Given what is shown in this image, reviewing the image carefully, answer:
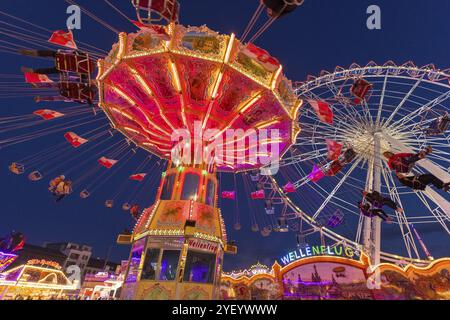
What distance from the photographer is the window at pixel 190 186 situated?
13.9 meters

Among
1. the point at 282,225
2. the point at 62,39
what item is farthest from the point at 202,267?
the point at 282,225

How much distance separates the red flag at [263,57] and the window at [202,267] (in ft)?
28.5

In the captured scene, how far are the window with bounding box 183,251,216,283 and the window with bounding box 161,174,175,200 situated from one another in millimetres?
3451

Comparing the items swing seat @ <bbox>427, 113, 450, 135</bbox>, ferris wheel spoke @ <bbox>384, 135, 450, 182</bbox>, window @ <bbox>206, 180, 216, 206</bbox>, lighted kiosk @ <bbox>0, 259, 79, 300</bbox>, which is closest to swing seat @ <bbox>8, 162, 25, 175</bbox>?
window @ <bbox>206, 180, 216, 206</bbox>

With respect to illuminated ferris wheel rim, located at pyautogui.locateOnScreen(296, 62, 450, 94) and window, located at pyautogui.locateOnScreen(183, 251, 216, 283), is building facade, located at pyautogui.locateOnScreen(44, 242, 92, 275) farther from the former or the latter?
illuminated ferris wheel rim, located at pyautogui.locateOnScreen(296, 62, 450, 94)

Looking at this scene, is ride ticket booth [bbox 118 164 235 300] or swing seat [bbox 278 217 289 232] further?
swing seat [bbox 278 217 289 232]

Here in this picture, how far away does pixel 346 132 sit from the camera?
Answer: 65.7ft

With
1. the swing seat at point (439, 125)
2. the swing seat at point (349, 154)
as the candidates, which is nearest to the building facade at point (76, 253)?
the swing seat at point (349, 154)

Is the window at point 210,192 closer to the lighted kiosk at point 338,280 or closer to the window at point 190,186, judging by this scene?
the window at point 190,186

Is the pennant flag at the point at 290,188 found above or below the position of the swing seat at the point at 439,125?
below

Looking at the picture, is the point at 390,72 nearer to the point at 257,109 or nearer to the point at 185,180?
the point at 257,109

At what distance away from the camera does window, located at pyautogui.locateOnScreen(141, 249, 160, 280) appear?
11.5 metres

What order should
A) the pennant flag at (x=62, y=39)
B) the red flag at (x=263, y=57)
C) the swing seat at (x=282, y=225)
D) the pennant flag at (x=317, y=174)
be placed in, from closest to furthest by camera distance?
the pennant flag at (x=62, y=39), the red flag at (x=263, y=57), the pennant flag at (x=317, y=174), the swing seat at (x=282, y=225)
